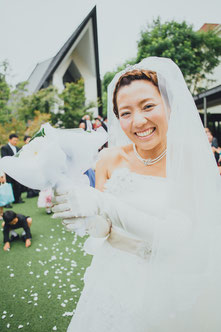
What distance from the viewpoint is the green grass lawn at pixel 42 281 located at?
2734 mm

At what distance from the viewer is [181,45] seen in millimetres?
16484

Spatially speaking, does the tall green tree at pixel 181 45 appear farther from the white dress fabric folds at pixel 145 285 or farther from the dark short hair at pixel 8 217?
the white dress fabric folds at pixel 145 285

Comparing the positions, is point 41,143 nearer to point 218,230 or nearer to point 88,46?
point 218,230

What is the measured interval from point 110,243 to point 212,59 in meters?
19.8

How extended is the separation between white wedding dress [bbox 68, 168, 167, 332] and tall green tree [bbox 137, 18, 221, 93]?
659 inches

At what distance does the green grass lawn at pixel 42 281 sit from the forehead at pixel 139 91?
2.48 meters

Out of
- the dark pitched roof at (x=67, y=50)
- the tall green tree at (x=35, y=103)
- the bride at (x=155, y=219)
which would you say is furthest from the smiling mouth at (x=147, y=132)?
the dark pitched roof at (x=67, y=50)

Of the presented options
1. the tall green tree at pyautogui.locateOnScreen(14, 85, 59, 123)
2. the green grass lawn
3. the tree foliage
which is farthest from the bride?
the tree foliage

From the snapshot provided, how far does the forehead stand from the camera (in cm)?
145

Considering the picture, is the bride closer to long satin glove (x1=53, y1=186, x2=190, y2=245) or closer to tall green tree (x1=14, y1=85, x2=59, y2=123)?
long satin glove (x1=53, y1=186, x2=190, y2=245)

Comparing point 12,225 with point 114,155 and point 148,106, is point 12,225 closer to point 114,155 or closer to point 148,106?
point 114,155

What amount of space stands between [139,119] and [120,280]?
40.7 inches

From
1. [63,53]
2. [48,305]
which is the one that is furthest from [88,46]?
[48,305]

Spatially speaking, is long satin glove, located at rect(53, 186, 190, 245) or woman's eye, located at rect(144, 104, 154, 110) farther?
woman's eye, located at rect(144, 104, 154, 110)
